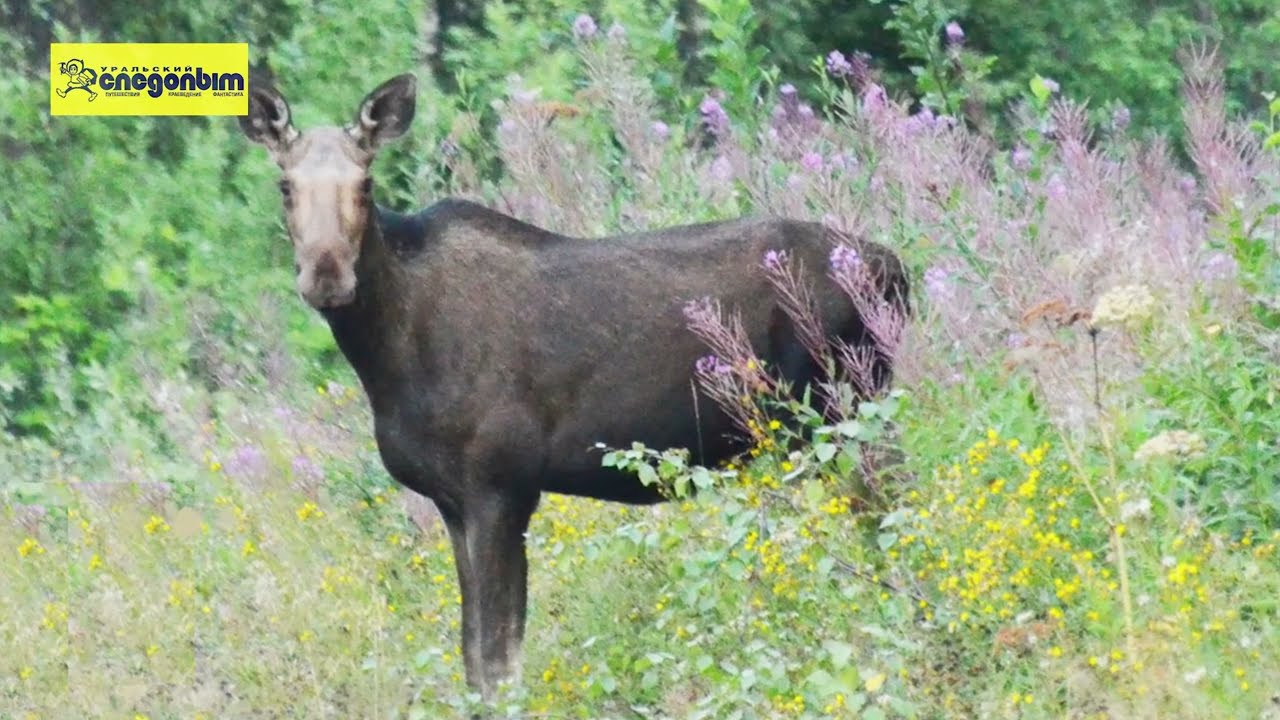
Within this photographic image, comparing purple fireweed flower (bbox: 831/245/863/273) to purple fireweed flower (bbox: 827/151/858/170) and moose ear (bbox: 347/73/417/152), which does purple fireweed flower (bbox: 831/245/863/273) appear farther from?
purple fireweed flower (bbox: 827/151/858/170)

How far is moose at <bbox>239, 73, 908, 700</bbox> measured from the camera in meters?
8.63

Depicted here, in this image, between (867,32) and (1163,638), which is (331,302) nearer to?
(1163,638)

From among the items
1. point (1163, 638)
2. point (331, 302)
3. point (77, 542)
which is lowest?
point (77, 542)

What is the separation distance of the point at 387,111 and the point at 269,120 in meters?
0.45

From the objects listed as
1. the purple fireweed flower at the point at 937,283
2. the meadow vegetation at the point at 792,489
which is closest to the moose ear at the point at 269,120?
the meadow vegetation at the point at 792,489

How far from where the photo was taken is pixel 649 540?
7.32 m

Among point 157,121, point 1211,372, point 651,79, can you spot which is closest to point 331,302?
point 1211,372

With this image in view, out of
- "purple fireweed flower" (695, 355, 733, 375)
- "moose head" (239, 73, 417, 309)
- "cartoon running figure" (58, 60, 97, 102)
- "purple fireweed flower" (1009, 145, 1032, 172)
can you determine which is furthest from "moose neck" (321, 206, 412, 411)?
"cartoon running figure" (58, 60, 97, 102)

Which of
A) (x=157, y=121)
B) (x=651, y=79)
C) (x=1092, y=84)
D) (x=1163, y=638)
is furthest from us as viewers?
(x=1092, y=84)

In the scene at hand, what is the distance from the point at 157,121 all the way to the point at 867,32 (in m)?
5.21

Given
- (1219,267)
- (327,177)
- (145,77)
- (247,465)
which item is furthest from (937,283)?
(145,77)

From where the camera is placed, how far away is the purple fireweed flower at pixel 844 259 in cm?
883

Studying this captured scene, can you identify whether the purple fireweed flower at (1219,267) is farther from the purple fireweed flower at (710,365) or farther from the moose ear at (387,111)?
the moose ear at (387,111)

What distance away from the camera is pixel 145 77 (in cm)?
1695
